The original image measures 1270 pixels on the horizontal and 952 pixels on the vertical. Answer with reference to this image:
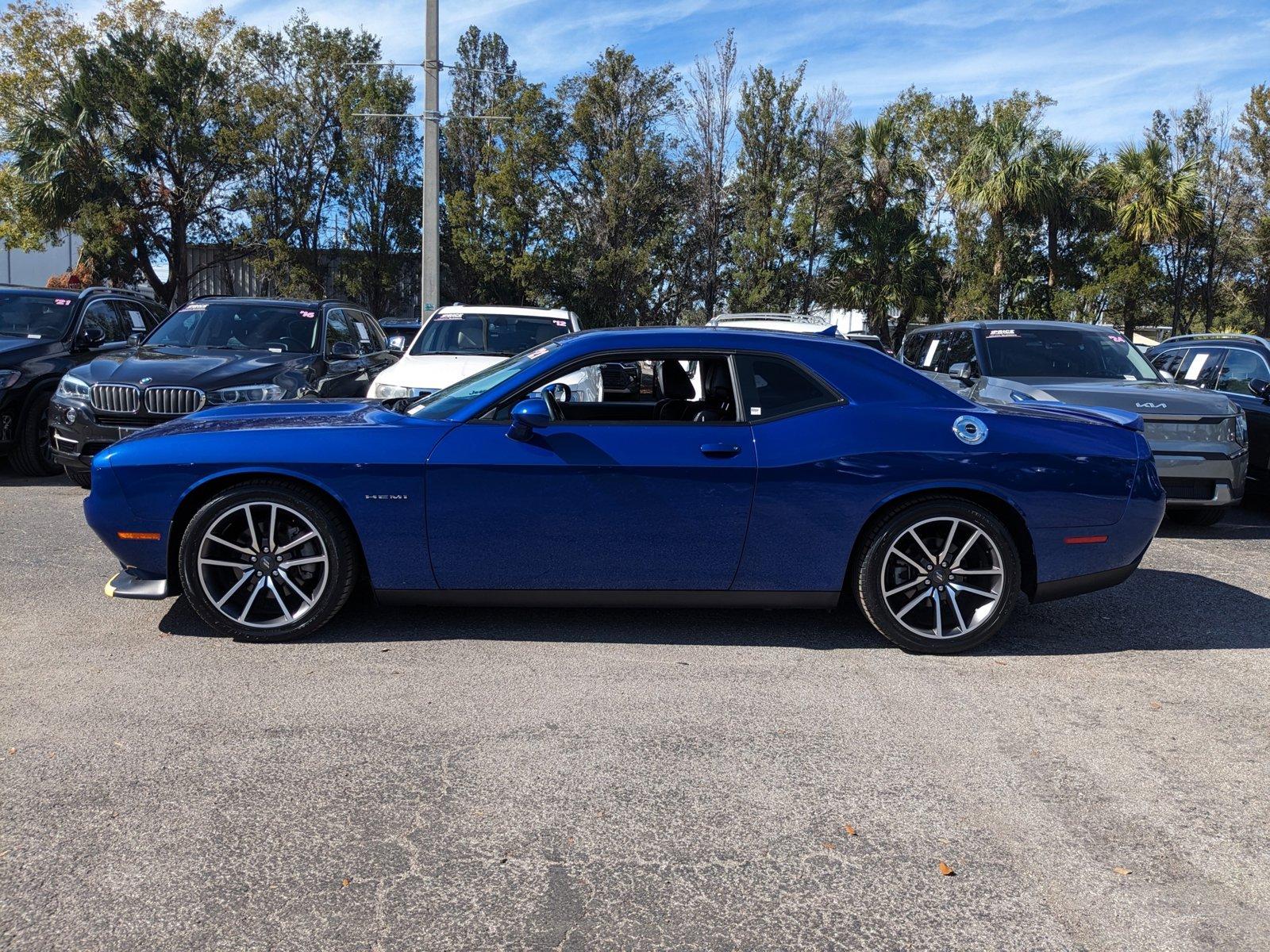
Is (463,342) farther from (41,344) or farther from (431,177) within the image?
(431,177)

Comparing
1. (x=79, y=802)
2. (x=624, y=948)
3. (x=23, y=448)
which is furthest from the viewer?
(x=23, y=448)

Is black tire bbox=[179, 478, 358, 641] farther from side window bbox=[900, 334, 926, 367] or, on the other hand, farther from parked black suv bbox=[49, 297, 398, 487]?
side window bbox=[900, 334, 926, 367]

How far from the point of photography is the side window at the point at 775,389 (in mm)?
4863

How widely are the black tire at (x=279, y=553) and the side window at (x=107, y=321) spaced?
21.8 ft

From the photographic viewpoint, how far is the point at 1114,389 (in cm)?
824

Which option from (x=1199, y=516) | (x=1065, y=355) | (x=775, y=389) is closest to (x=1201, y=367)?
(x=1065, y=355)

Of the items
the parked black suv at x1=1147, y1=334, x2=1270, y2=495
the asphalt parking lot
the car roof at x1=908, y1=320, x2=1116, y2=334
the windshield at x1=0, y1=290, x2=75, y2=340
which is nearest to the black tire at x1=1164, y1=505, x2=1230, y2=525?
the parked black suv at x1=1147, y1=334, x2=1270, y2=495

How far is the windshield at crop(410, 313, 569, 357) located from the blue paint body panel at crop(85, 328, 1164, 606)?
5.76 metres

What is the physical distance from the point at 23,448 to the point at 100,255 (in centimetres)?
2442

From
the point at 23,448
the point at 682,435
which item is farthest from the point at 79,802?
the point at 23,448

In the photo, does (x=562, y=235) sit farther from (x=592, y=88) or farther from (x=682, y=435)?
(x=682, y=435)

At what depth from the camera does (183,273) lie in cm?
3275

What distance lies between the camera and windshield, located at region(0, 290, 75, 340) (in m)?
9.97

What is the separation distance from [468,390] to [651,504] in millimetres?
1159
